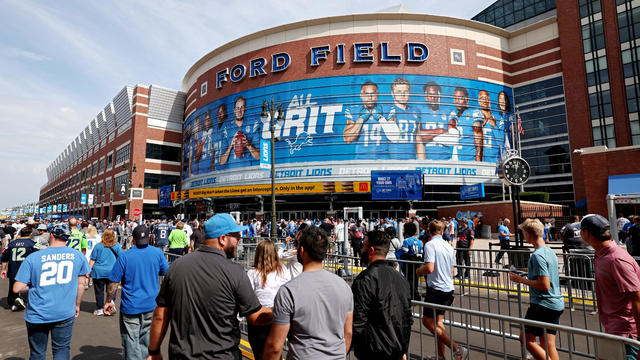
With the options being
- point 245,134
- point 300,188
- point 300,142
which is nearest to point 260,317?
point 300,188

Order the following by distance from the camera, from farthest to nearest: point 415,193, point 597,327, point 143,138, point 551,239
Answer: point 143,138, point 415,193, point 551,239, point 597,327

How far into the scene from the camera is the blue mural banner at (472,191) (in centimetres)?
3225

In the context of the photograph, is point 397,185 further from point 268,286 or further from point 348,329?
point 348,329

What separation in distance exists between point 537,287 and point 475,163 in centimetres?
3742

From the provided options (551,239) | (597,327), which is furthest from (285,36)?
(597,327)

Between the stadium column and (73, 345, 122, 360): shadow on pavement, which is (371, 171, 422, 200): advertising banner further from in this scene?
the stadium column

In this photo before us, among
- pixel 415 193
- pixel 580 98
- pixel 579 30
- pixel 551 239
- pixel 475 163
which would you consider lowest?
pixel 551 239

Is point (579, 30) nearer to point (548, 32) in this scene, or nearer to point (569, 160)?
point (548, 32)

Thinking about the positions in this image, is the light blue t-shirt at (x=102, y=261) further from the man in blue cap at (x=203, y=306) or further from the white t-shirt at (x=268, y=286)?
the man in blue cap at (x=203, y=306)

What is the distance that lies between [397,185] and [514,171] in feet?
65.6

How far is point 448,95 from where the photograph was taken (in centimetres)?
3831

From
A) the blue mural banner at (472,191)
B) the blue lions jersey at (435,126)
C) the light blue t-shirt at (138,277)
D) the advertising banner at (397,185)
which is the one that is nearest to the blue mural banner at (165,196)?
the advertising banner at (397,185)

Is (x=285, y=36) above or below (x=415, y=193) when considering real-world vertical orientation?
above

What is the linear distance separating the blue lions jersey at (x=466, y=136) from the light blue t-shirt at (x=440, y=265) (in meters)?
35.2
